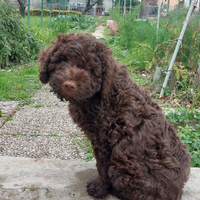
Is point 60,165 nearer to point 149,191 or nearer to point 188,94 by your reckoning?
point 149,191

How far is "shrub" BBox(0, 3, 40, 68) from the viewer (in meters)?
7.54

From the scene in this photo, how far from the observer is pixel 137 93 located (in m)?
2.11

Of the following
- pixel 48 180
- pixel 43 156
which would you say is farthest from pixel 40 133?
pixel 48 180

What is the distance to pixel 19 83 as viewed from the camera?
6320 millimetres

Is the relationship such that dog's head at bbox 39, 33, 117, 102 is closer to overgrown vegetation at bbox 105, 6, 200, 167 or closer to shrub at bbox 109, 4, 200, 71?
overgrown vegetation at bbox 105, 6, 200, 167

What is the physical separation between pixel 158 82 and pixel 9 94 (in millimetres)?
3415

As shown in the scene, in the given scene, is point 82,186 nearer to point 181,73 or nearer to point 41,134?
point 41,134

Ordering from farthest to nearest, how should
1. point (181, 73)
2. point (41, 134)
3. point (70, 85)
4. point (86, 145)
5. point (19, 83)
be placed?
point (19, 83), point (181, 73), point (41, 134), point (86, 145), point (70, 85)

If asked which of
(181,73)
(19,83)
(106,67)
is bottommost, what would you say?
(19,83)

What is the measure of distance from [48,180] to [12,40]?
662 cm

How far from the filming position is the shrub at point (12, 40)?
754cm

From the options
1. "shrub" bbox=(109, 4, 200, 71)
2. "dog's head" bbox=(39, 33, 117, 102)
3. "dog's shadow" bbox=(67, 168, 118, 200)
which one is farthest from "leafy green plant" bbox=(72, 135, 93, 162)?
"shrub" bbox=(109, 4, 200, 71)

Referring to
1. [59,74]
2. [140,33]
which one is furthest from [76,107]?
[140,33]

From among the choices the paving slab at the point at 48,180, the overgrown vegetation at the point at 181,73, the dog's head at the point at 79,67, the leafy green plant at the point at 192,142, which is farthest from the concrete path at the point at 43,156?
the overgrown vegetation at the point at 181,73
